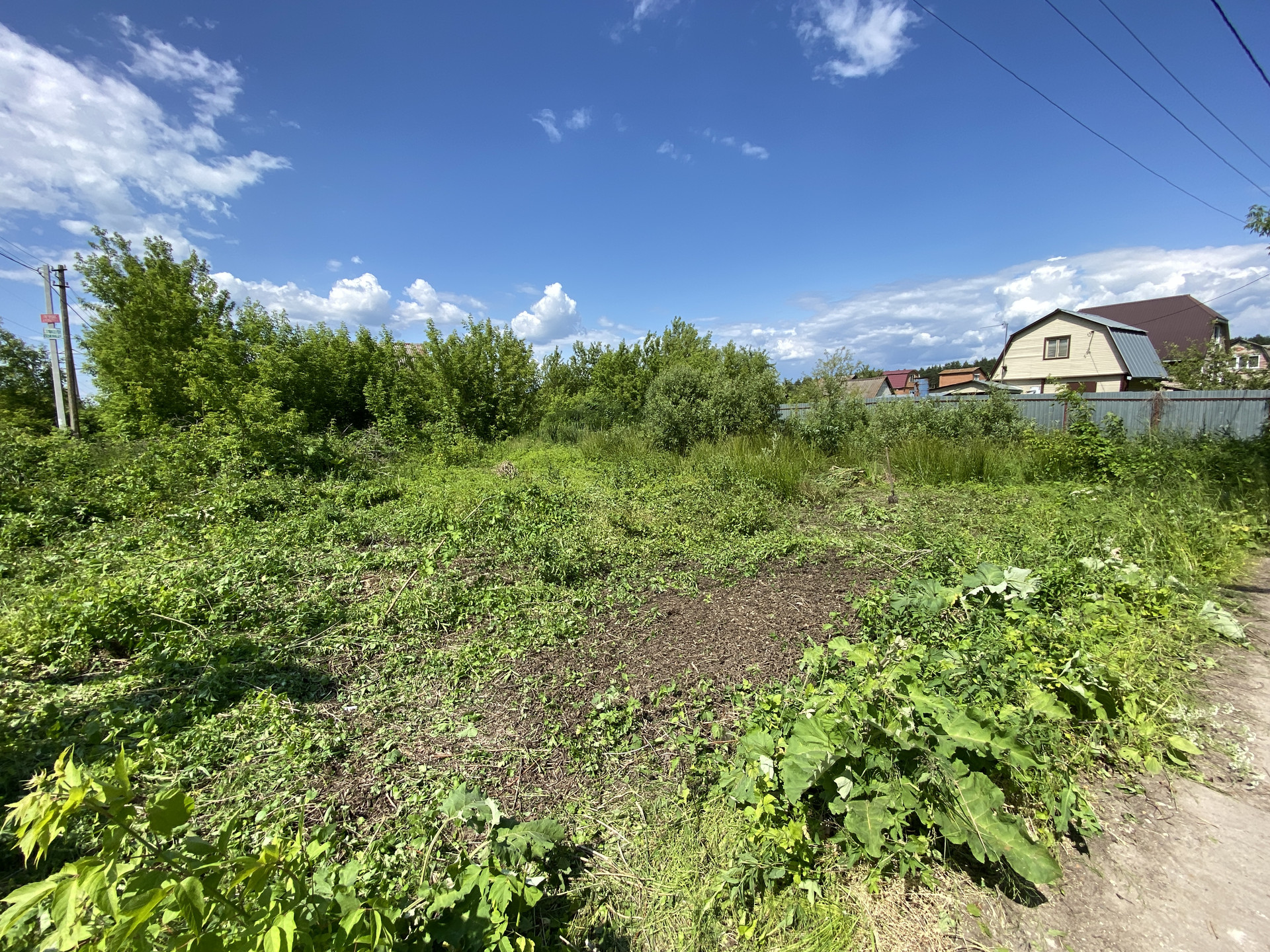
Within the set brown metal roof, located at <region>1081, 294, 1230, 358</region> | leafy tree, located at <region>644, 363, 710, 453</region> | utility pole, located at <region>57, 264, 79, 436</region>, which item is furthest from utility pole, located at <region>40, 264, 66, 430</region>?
brown metal roof, located at <region>1081, 294, 1230, 358</region>

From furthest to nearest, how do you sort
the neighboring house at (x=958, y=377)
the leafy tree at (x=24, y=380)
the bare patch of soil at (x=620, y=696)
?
the neighboring house at (x=958, y=377)
the leafy tree at (x=24, y=380)
the bare patch of soil at (x=620, y=696)

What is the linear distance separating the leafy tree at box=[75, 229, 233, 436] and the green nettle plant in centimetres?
1408

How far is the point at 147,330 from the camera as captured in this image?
12.7 meters

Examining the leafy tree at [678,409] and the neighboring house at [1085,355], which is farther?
the neighboring house at [1085,355]

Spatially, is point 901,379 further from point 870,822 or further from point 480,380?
point 870,822

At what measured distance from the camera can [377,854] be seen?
1.79 metres

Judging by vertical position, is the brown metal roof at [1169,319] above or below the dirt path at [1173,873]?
above

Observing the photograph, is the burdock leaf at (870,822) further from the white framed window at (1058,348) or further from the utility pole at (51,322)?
the white framed window at (1058,348)

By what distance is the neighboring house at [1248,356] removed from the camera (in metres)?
17.6

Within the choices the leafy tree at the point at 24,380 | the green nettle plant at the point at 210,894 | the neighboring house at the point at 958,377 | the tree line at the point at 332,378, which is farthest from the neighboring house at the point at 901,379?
the leafy tree at the point at 24,380

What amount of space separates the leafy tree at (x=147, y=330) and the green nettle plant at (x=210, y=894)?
1408 centimetres

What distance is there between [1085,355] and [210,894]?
29791 millimetres

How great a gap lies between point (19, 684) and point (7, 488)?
501 cm

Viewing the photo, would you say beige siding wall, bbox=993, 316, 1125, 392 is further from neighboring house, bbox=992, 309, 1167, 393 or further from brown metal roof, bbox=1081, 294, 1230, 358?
brown metal roof, bbox=1081, 294, 1230, 358
